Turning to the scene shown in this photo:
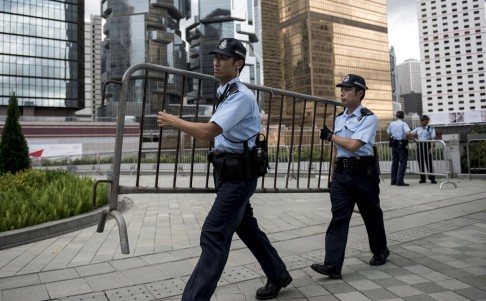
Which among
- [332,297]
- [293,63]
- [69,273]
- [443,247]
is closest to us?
[332,297]

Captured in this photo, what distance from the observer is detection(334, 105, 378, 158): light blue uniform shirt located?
314 cm

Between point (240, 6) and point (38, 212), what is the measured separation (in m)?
117

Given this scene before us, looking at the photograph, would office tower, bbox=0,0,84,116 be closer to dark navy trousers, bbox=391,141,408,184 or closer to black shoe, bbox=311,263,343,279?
dark navy trousers, bbox=391,141,408,184

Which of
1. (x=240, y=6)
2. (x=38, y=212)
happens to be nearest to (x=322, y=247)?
(x=38, y=212)

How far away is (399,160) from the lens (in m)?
9.76

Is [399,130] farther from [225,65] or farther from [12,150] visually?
[12,150]

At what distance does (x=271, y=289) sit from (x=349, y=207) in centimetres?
107

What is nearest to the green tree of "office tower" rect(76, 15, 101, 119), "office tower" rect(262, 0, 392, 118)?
"office tower" rect(262, 0, 392, 118)

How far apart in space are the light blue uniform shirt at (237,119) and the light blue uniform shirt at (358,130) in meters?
1.20

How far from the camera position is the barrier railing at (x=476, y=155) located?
10.7m

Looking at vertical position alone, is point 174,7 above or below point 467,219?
above

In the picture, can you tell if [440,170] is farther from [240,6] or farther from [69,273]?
[240,6]

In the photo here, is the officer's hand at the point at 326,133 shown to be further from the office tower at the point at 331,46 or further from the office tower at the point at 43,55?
the office tower at the point at 331,46

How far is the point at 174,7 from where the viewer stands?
95312mm
